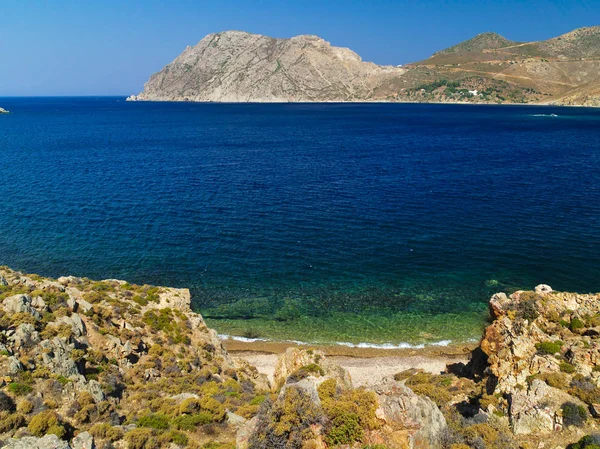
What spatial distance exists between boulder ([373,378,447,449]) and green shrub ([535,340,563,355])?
10.1 meters

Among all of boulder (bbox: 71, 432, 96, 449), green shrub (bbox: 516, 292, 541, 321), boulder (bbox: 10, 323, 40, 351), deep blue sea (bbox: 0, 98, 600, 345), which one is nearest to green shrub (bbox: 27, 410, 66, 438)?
boulder (bbox: 71, 432, 96, 449)

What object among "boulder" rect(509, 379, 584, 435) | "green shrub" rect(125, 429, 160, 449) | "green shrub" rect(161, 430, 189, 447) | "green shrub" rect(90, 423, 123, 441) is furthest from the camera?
"green shrub" rect(161, 430, 189, 447)

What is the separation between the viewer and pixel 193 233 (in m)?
64.0

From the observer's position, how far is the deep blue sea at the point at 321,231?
151 ft

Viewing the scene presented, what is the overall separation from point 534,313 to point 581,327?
255 centimetres

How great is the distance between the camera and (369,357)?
124ft

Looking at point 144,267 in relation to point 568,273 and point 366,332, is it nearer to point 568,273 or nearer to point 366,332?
point 366,332

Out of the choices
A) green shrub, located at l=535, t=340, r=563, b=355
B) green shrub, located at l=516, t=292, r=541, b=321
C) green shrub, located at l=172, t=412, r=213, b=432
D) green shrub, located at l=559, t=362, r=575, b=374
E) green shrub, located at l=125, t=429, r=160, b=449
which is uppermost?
green shrub, located at l=516, t=292, r=541, b=321

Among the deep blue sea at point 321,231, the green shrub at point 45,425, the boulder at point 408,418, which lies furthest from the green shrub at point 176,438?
the deep blue sea at point 321,231

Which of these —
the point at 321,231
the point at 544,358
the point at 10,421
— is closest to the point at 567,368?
the point at 544,358

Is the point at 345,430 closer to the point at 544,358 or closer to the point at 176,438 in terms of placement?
the point at 176,438

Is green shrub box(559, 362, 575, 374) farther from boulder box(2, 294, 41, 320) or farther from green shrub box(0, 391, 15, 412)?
boulder box(2, 294, 41, 320)

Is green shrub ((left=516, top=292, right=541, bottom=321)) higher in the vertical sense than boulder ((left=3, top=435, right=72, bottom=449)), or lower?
higher

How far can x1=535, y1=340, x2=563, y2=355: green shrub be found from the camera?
76.4 ft
